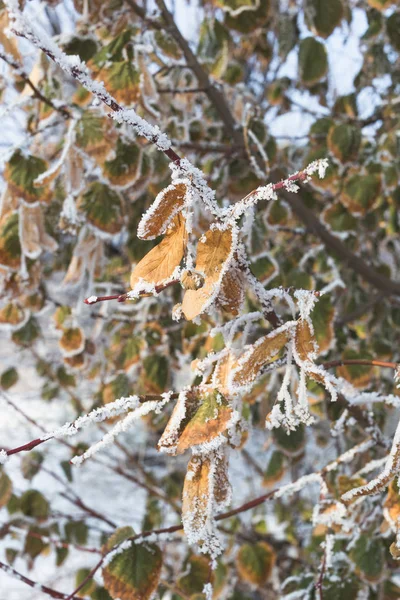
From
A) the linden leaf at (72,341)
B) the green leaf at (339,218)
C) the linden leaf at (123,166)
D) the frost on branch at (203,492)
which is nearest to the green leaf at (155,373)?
the linden leaf at (72,341)

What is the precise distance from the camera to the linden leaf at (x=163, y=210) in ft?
1.23

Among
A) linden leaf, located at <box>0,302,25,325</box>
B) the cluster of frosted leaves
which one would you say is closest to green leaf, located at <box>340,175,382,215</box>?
the cluster of frosted leaves

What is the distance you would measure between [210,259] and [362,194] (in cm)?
85

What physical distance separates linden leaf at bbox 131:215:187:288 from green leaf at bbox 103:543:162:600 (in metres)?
0.35

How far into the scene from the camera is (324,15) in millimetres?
1061

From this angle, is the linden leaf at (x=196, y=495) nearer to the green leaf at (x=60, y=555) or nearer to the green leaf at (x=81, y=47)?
the green leaf at (x=81, y=47)

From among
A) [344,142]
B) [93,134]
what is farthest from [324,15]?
[93,134]

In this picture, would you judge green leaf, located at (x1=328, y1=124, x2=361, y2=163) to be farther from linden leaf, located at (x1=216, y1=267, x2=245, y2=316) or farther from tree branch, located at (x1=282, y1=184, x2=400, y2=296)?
linden leaf, located at (x1=216, y1=267, x2=245, y2=316)

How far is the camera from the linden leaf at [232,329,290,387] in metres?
0.42

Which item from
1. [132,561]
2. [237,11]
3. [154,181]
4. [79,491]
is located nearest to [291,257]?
[154,181]

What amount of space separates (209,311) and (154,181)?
0.74 meters

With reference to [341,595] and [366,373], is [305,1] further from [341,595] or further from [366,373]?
[341,595]

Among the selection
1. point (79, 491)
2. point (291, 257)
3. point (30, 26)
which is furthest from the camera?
point (79, 491)

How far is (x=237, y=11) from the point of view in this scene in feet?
3.36
